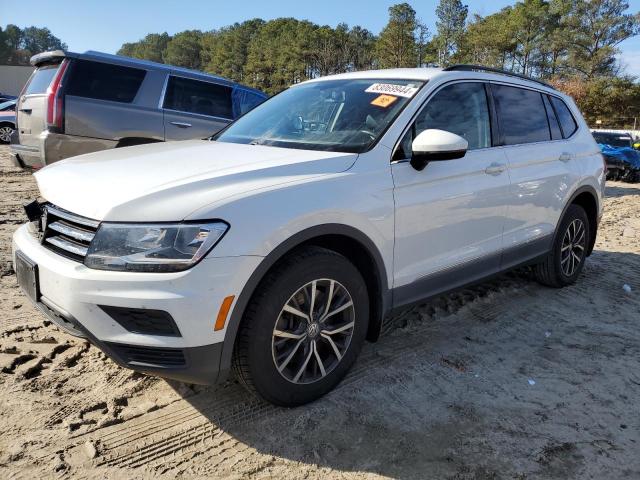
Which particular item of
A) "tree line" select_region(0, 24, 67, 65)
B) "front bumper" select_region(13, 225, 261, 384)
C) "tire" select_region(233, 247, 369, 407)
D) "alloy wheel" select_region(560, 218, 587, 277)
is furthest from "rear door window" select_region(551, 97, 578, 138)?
"tree line" select_region(0, 24, 67, 65)

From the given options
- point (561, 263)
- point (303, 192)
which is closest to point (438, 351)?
point (303, 192)

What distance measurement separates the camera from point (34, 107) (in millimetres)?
5941

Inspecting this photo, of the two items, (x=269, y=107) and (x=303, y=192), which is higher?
(x=269, y=107)

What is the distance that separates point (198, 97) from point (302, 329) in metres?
5.16

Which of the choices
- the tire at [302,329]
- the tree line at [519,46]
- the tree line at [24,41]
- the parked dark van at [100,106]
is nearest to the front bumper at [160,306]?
the tire at [302,329]

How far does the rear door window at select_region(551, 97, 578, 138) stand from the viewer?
4.55 m

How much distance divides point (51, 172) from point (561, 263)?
4.09 meters

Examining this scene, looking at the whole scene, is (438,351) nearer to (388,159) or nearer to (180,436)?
(388,159)

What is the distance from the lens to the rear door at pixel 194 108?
21.3 ft

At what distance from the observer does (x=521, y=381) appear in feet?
10.1

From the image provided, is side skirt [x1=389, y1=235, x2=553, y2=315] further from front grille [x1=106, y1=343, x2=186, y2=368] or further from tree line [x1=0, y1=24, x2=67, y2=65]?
tree line [x1=0, y1=24, x2=67, y2=65]

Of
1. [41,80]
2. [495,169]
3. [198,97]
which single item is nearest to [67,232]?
[495,169]

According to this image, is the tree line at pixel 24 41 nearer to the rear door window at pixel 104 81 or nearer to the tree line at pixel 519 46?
the tree line at pixel 519 46

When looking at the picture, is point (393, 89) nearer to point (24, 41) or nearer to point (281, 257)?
point (281, 257)
